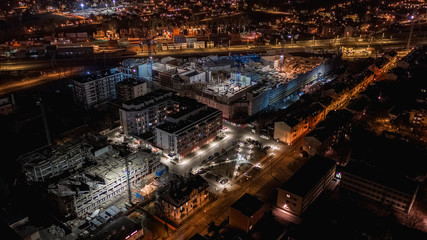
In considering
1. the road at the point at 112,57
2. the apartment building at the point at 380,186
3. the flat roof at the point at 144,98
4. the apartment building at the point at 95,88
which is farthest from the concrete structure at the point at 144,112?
the road at the point at 112,57

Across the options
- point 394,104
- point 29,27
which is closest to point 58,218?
point 394,104

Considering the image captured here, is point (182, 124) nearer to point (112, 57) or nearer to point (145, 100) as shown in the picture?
point (145, 100)

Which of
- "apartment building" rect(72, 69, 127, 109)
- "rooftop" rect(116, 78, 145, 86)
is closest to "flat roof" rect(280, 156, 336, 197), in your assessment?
"rooftop" rect(116, 78, 145, 86)

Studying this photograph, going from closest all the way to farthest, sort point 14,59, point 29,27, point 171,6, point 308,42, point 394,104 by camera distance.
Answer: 1. point 394,104
2. point 14,59
3. point 308,42
4. point 29,27
5. point 171,6

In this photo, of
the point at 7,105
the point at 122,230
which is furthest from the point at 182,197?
the point at 7,105

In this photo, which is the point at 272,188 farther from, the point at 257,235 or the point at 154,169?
the point at 154,169

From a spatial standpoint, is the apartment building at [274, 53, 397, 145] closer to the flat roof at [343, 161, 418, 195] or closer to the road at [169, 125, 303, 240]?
the road at [169, 125, 303, 240]

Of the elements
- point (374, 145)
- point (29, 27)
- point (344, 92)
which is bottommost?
point (374, 145)

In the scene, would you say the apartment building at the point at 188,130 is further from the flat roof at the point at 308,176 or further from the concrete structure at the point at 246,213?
the flat roof at the point at 308,176
